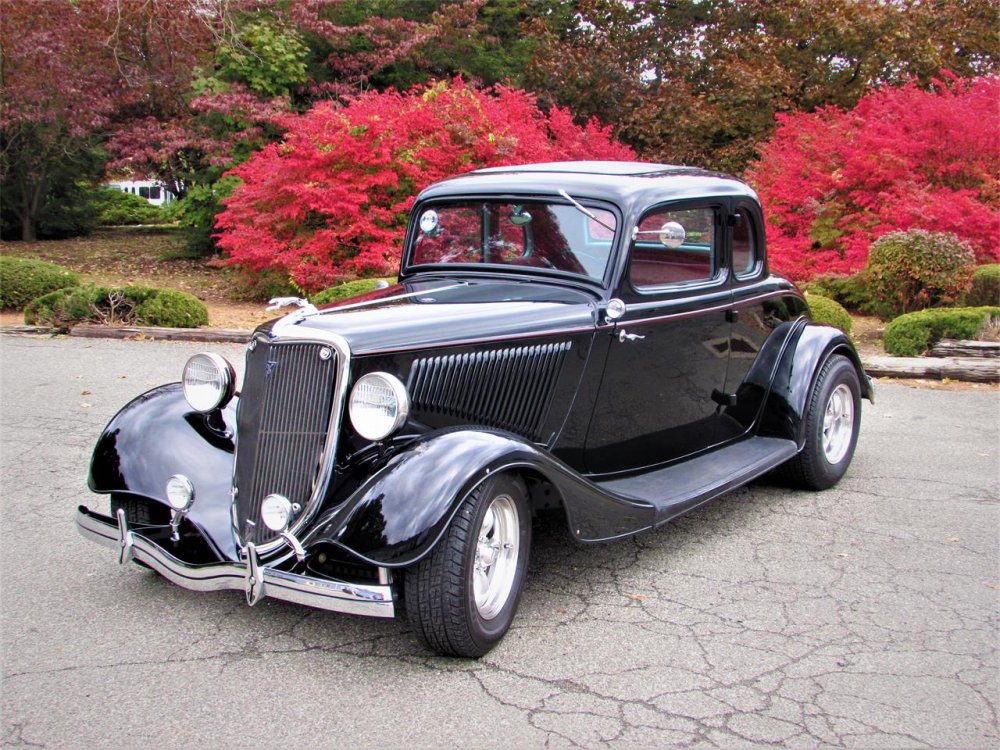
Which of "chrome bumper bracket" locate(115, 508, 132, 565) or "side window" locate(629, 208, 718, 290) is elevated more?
"side window" locate(629, 208, 718, 290)

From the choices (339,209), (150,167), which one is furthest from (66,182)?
(339,209)

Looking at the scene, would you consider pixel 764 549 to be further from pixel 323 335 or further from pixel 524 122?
pixel 524 122

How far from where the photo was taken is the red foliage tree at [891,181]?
1063 cm

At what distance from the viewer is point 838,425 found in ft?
18.3

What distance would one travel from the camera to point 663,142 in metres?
17.7

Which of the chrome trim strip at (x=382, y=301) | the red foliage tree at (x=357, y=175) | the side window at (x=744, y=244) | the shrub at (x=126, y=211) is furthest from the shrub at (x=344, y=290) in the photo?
the shrub at (x=126, y=211)

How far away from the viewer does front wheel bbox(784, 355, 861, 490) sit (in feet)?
16.8

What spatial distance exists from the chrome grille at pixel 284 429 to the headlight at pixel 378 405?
0.32 ft

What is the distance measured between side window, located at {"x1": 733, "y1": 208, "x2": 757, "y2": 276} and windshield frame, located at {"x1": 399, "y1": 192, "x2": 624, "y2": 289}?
1.07 meters

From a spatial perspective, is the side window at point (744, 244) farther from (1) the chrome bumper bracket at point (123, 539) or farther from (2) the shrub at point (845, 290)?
(2) the shrub at point (845, 290)

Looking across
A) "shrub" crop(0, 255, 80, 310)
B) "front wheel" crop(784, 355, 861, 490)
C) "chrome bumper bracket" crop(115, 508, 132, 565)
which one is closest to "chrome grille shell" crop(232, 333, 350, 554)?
"chrome bumper bracket" crop(115, 508, 132, 565)

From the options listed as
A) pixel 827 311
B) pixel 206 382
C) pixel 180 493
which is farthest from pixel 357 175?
pixel 180 493

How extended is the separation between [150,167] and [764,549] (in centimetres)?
1614

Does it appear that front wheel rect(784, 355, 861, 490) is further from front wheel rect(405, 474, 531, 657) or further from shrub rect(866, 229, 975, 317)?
shrub rect(866, 229, 975, 317)
